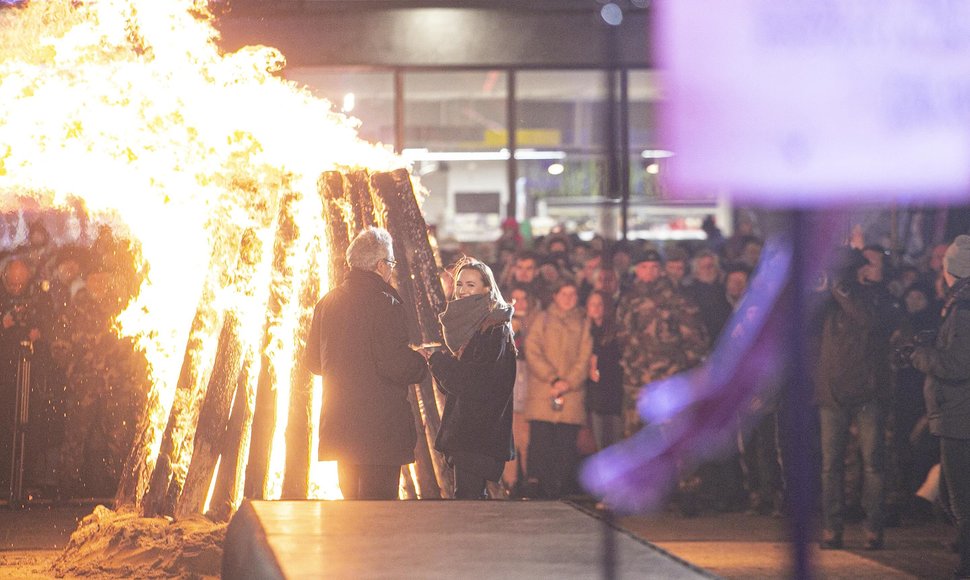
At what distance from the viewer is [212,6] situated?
54.3ft

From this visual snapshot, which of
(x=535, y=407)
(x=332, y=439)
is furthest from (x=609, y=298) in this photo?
(x=535, y=407)

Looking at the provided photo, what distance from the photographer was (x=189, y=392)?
886 centimetres

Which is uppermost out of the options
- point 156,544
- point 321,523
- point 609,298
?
point 609,298

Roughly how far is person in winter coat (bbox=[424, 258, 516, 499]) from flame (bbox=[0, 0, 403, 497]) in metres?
1.85

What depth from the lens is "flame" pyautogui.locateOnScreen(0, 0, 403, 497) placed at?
9.20 m

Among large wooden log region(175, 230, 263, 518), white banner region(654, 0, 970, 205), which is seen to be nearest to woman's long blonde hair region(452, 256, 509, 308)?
large wooden log region(175, 230, 263, 518)

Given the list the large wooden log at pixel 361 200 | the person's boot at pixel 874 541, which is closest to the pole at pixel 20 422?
the large wooden log at pixel 361 200

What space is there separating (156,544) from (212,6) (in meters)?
9.81

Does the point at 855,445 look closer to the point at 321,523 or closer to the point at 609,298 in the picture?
the point at 321,523

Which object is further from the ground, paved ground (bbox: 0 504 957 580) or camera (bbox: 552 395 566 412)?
camera (bbox: 552 395 566 412)

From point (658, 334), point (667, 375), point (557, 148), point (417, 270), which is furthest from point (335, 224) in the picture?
point (557, 148)

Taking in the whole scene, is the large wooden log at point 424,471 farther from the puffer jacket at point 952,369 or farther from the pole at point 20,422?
the pole at point 20,422

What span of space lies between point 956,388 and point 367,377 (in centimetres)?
373

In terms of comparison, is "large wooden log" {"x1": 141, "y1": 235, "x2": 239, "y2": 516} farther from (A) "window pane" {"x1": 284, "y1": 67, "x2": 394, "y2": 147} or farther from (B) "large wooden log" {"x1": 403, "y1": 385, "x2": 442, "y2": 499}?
(A) "window pane" {"x1": 284, "y1": 67, "x2": 394, "y2": 147}
